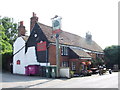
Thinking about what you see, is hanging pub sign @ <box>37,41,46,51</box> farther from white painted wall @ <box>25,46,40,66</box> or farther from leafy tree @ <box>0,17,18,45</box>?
leafy tree @ <box>0,17,18,45</box>

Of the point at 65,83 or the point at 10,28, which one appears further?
the point at 10,28

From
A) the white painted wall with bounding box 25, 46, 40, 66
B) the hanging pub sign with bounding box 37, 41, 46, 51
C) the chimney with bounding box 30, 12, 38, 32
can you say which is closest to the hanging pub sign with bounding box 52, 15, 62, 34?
the hanging pub sign with bounding box 37, 41, 46, 51

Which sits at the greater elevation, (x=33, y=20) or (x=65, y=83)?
(x=33, y=20)

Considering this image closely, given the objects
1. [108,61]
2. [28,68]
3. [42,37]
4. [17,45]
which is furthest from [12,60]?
[108,61]

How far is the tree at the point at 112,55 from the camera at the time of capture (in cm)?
3781

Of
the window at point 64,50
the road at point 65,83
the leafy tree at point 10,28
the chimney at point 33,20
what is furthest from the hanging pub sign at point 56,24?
the leafy tree at point 10,28

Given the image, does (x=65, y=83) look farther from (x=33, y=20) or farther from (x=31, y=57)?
(x=33, y=20)

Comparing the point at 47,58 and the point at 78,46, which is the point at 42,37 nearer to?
the point at 47,58

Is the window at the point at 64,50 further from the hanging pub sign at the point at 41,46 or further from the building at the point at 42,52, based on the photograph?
the hanging pub sign at the point at 41,46

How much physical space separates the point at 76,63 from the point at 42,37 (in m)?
7.23

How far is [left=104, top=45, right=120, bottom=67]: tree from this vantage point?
3781cm

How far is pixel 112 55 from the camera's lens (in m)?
38.3

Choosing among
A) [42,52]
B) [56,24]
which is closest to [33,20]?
[42,52]

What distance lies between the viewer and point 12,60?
30594 mm
